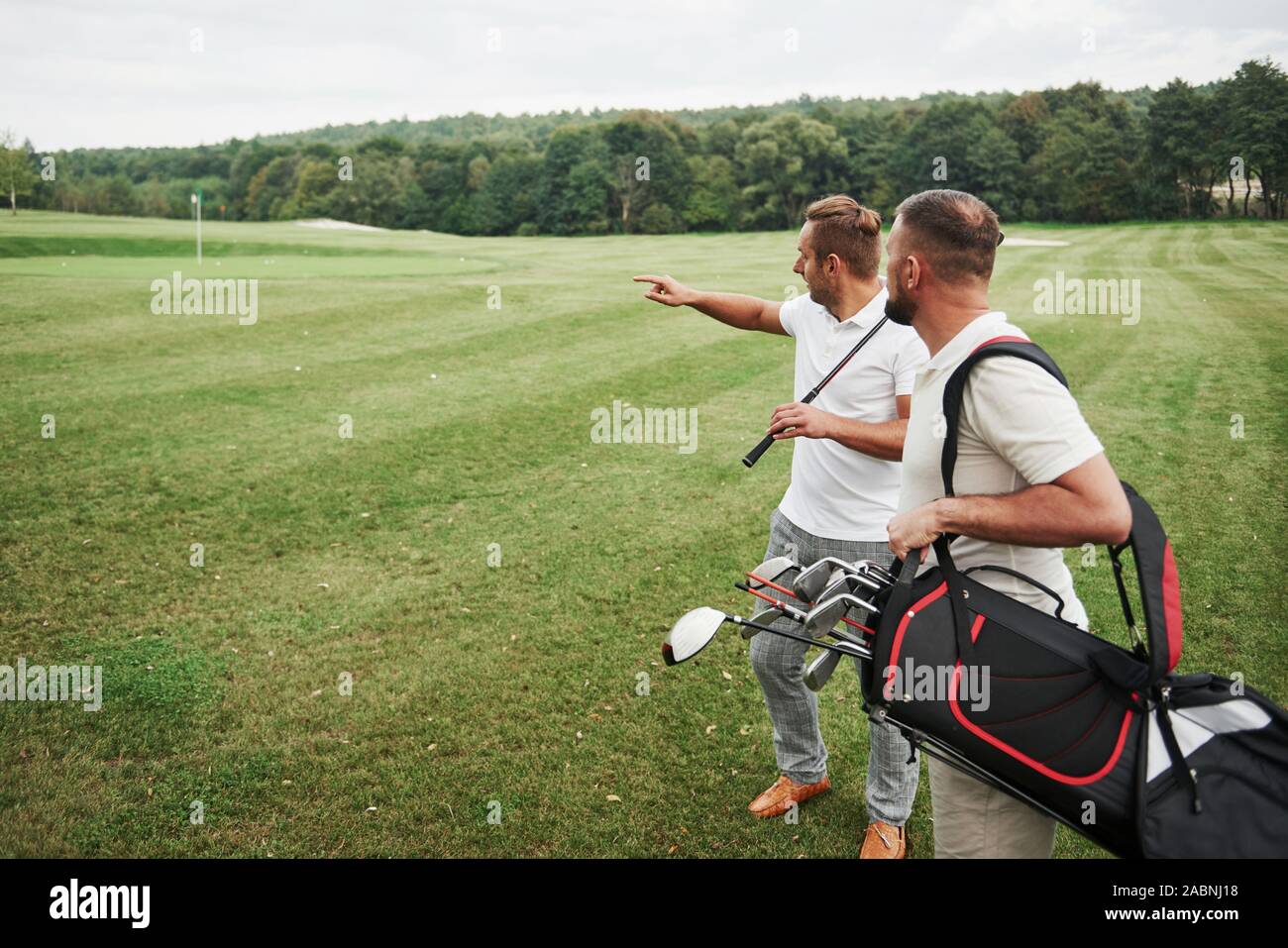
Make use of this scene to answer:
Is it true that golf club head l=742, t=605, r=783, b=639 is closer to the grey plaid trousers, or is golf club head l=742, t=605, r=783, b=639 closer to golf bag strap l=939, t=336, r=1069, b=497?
golf bag strap l=939, t=336, r=1069, b=497

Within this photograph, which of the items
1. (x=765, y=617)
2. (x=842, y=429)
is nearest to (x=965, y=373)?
(x=765, y=617)

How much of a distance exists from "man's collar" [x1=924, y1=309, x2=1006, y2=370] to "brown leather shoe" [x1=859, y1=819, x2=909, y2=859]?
2812 millimetres

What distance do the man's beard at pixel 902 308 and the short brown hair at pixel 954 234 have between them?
5.2 inches

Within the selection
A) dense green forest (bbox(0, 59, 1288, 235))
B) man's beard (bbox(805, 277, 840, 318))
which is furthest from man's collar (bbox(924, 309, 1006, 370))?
dense green forest (bbox(0, 59, 1288, 235))

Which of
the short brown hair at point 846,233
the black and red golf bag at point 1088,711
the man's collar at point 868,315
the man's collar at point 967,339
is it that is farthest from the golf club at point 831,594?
the short brown hair at point 846,233

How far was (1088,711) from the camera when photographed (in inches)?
101

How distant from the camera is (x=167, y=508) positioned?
9.20 metres

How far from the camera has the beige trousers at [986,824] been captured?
3.01 meters

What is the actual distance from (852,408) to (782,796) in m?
2.25

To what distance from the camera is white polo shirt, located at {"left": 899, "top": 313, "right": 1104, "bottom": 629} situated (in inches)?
100

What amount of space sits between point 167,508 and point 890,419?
7813mm

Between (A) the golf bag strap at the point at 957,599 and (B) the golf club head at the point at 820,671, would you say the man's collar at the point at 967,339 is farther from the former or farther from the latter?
(B) the golf club head at the point at 820,671
